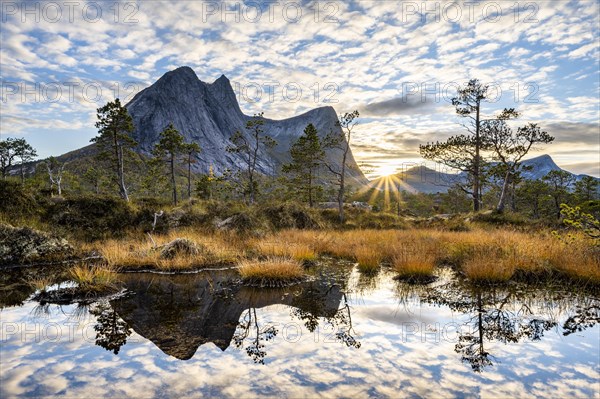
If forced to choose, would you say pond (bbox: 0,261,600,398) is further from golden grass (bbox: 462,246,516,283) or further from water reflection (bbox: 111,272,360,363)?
golden grass (bbox: 462,246,516,283)

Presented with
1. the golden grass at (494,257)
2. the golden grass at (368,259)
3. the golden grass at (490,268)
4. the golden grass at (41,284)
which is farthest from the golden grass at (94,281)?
the golden grass at (490,268)

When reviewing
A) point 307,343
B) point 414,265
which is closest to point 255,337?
point 307,343

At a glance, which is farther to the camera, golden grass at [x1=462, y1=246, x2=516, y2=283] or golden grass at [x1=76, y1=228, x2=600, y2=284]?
golden grass at [x1=76, y1=228, x2=600, y2=284]

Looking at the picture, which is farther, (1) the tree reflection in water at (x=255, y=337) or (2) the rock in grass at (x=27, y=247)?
(2) the rock in grass at (x=27, y=247)

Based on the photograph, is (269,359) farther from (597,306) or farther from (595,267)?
(595,267)

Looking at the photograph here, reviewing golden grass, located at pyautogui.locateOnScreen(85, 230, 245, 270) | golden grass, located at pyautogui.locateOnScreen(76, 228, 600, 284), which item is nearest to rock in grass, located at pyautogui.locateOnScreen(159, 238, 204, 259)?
golden grass, located at pyautogui.locateOnScreen(85, 230, 245, 270)

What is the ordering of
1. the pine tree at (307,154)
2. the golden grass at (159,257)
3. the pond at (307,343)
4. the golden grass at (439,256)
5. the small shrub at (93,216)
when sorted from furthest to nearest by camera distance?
the pine tree at (307,154)
the small shrub at (93,216)
the golden grass at (159,257)
the golden grass at (439,256)
the pond at (307,343)

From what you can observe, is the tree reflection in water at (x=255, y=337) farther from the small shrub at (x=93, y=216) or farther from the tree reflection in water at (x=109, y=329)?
the small shrub at (x=93, y=216)

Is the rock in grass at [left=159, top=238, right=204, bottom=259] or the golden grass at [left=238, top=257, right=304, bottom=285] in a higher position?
the rock in grass at [left=159, top=238, right=204, bottom=259]

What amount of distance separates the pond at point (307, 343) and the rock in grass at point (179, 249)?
3.44 meters

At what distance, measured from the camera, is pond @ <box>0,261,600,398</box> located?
4262mm

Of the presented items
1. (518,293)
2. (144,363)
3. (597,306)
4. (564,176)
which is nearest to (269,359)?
(144,363)

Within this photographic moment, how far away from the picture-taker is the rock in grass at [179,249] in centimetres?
1237

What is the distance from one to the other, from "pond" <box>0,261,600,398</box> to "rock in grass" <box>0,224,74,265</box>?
469 cm
